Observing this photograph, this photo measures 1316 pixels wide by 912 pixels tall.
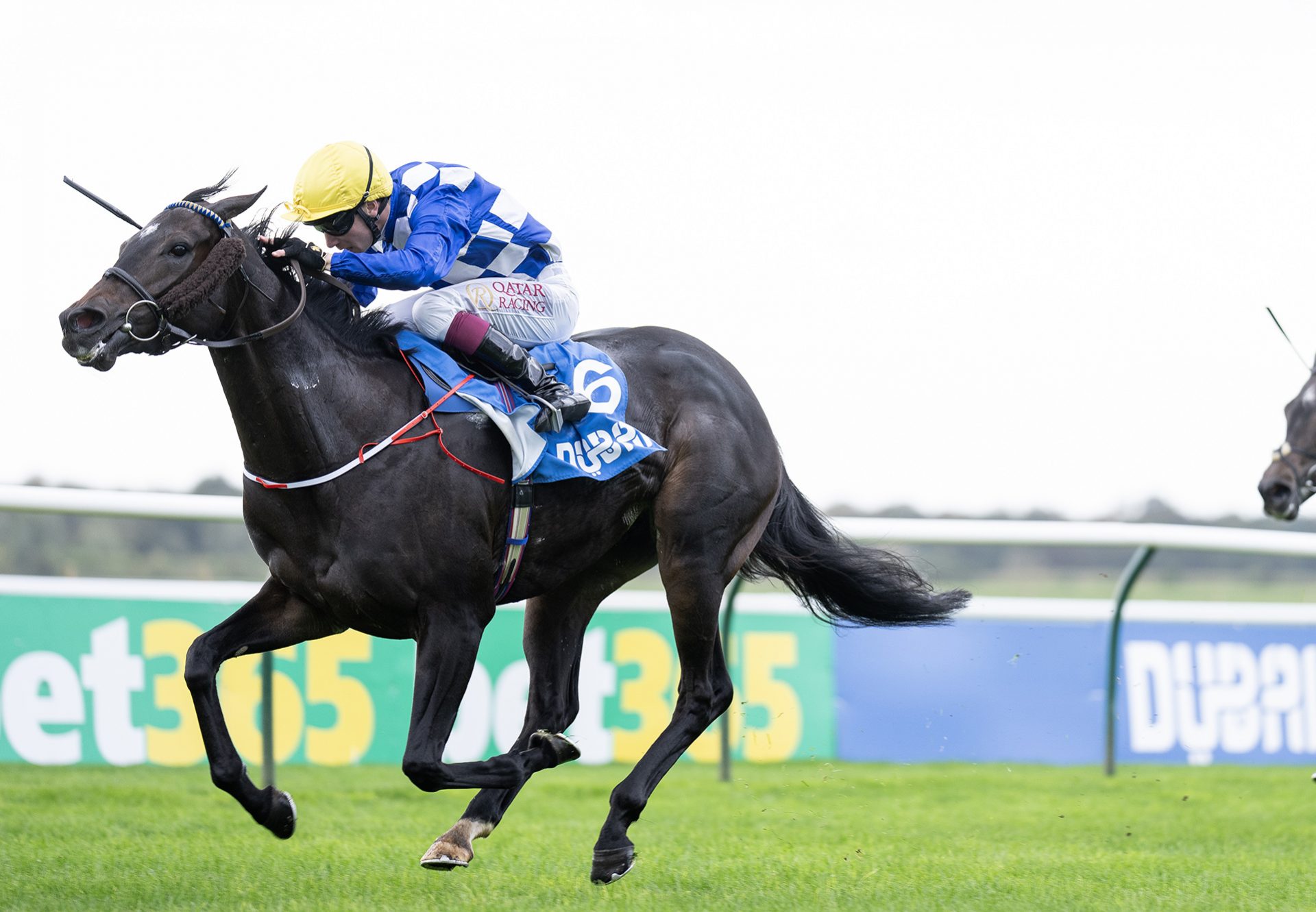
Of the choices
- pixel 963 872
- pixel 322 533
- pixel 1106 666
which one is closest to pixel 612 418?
pixel 322 533

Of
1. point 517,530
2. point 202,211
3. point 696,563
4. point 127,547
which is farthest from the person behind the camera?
point 127,547

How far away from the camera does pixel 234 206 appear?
380 cm

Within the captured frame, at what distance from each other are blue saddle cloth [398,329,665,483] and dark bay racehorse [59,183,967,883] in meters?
0.07

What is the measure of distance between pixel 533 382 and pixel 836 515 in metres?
6.58

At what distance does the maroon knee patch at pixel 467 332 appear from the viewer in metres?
4.11

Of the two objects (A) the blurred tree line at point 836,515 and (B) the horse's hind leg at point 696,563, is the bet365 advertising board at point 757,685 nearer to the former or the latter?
(A) the blurred tree line at point 836,515

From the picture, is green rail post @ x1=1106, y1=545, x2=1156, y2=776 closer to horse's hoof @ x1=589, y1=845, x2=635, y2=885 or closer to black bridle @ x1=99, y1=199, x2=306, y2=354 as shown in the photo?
horse's hoof @ x1=589, y1=845, x2=635, y2=885

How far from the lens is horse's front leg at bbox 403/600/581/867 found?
12.6ft

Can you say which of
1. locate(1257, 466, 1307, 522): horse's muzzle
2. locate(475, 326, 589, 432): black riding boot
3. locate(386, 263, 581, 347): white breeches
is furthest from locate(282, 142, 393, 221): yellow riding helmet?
locate(1257, 466, 1307, 522): horse's muzzle

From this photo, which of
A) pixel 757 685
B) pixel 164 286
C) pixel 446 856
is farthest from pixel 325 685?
pixel 164 286

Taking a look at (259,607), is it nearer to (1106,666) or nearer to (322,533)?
(322,533)

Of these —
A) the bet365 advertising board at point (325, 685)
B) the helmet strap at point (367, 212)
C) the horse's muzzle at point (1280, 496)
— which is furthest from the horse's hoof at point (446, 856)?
the horse's muzzle at point (1280, 496)

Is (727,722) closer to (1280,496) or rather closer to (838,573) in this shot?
(838,573)

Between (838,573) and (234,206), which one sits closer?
(234,206)
